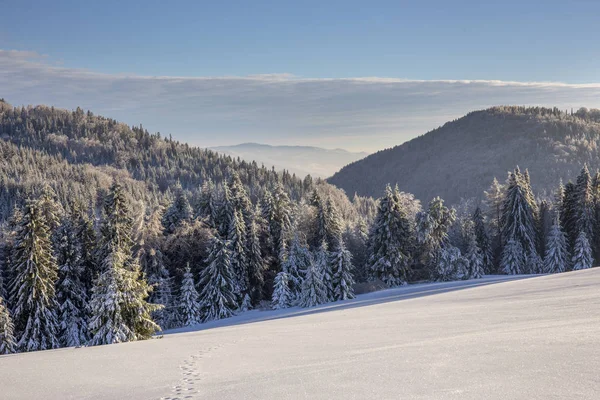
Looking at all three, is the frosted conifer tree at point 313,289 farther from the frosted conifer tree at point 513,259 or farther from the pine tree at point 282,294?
the frosted conifer tree at point 513,259

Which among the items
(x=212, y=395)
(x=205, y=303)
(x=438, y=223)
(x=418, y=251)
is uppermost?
(x=212, y=395)

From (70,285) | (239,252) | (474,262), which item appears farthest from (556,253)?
(70,285)

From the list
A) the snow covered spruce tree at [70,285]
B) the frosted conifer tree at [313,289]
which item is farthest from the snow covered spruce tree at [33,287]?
the frosted conifer tree at [313,289]

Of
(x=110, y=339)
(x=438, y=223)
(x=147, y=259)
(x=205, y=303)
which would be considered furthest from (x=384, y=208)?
(x=110, y=339)

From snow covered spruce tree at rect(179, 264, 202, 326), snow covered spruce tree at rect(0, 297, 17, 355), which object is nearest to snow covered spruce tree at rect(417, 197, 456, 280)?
snow covered spruce tree at rect(179, 264, 202, 326)

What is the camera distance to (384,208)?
202 ft

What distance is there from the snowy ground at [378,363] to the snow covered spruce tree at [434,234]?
42054mm

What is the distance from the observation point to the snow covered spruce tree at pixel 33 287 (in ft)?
137

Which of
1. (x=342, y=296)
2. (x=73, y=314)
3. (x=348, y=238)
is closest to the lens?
(x=73, y=314)

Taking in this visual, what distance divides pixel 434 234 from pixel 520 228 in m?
11.9

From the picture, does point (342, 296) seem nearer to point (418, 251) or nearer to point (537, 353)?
point (418, 251)

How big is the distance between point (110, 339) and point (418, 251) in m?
44.6

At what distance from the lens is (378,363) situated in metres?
10.1

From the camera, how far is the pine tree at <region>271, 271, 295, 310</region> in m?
53.2
